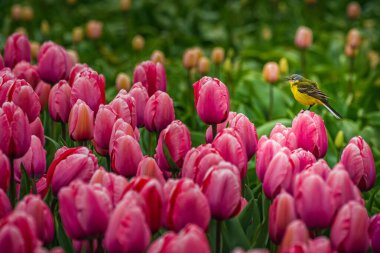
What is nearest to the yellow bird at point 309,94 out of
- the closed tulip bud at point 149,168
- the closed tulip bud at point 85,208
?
the closed tulip bud at point 149,168

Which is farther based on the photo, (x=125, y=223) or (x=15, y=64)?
(x=15, y=64)

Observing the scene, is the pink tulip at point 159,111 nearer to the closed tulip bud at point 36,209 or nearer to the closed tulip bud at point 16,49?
the closed tulip bud at point 36,209

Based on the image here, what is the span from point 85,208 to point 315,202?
46cm

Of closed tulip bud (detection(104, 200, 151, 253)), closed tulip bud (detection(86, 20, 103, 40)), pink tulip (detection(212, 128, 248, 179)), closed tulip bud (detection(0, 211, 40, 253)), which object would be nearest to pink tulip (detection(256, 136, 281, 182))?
pink tulip (detection(212, 128, 248, 179))

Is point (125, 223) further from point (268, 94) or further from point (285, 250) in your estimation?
point (268, 94)

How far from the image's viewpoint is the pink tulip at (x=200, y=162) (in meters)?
1.76

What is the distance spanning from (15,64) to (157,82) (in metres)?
0.77

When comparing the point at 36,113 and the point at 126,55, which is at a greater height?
the point at 36,113

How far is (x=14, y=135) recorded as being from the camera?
75.5 inches

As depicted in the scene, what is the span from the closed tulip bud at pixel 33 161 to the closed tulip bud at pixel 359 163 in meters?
0.78

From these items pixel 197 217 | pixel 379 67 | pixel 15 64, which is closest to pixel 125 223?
pixel 197 217

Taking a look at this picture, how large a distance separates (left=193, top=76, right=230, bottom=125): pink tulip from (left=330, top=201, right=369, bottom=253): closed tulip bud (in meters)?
0.72

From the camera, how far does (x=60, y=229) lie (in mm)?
1869

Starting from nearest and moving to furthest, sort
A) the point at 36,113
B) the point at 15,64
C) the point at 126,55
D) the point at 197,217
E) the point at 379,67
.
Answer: the point at 197,217, the point at 36,113, the point at 15,64, the point at 379,67, the point at 126,55
